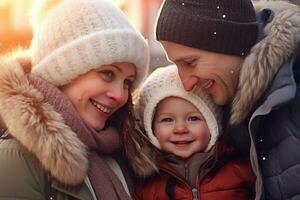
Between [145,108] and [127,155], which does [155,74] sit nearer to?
[145,108]

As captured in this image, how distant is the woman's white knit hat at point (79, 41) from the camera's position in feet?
8.56

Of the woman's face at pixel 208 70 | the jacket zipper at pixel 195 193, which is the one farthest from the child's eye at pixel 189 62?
the jacket zipper at pixel 195 193

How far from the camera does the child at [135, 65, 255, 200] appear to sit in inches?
111

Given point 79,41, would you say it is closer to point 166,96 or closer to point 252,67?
point 166,96

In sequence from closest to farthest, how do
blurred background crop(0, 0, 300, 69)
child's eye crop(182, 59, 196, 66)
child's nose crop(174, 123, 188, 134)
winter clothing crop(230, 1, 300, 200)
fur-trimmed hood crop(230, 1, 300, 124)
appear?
winter clothing crop(230, 1, 300, 200) → fur-trimmed hood crop(230, 1, 300, 124) → child's eye crop(182, 59, 196, 66) → child's nose crop(174, 123, 188, 134) → blurred background crop(0, 0, 300, 69)

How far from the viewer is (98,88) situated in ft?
8.63

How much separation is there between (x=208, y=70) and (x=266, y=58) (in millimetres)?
335

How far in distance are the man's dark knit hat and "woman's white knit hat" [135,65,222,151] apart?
1.03 feet

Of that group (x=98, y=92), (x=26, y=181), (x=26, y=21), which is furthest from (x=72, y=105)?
(x=26, y=21)

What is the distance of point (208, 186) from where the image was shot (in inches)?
111

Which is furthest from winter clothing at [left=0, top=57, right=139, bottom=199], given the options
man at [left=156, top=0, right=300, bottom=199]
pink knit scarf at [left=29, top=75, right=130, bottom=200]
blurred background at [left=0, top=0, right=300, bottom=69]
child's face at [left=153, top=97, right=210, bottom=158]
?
blurred background at [left=0, top=0, right=300, bottom=69]

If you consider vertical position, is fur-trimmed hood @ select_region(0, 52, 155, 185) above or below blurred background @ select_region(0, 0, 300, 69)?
above

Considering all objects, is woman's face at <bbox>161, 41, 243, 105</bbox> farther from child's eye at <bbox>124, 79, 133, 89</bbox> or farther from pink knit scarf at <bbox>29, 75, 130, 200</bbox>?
pink knit scarf at <bbox>29, 75, 130, 200</bbox>

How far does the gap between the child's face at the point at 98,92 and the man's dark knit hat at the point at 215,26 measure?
0.33m
